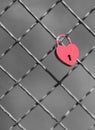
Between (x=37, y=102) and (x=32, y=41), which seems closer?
(x=37, y=102)

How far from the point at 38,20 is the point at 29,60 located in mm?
1757

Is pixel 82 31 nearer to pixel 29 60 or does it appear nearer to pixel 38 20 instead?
pixel 29 60

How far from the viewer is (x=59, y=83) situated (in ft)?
3.36

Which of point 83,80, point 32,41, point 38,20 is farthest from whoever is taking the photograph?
point 32,41

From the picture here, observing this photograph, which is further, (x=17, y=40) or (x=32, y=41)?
(x=32, y=41)

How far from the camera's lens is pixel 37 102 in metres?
1.02

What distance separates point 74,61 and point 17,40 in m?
0.12

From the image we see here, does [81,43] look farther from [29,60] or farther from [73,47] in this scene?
[73,47]

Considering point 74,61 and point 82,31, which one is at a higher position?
point 74,61

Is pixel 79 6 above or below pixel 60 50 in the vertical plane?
below

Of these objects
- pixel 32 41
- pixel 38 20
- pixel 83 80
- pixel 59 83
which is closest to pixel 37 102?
pixel 59 83

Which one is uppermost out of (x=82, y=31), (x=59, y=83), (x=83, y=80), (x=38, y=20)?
(x=38, y=20)

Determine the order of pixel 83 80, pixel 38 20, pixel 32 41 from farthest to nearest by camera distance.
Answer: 1. pixel 32 41
2. pixel 83 80
3. pixel 38 20

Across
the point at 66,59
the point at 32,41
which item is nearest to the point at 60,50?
the point at 66,59
